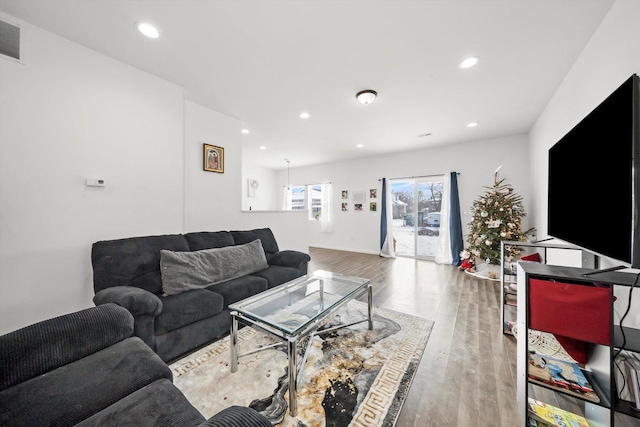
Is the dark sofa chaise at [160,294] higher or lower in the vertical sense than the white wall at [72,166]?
lower

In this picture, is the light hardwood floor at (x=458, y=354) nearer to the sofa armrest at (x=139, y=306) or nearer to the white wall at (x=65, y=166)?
the sofa armrest at (x=139, y=306)

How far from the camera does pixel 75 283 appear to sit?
76.9 inches

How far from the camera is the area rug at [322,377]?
4.22ft

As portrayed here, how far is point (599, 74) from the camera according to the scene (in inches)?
66.8

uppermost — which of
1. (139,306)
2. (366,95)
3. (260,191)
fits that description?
(366,95)

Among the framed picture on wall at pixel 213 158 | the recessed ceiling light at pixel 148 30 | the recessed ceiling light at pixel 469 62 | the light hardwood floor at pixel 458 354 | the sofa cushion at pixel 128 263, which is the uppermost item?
the recessed ceiling light at pixel 148 30

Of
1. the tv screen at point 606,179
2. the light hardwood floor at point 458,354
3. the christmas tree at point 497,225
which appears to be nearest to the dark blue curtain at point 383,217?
the light hardwood floor at point 458,354

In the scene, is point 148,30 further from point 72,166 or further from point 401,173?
point 401,173

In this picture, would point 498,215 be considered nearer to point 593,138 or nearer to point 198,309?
point 593,138

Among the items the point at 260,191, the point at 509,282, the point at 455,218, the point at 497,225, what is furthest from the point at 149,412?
the point at 260,191

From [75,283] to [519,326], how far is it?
3.33 m

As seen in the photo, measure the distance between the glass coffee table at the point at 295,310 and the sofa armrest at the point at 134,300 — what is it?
0.52 metres

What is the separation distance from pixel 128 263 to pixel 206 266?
23.6 inches

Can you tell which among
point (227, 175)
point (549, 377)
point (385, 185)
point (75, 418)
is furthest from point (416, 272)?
point (75, 418)
